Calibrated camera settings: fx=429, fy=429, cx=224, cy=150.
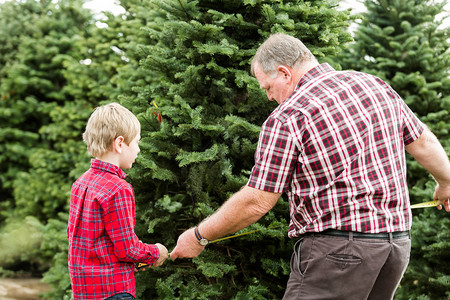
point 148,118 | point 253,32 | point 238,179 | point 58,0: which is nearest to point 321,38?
point 253,32

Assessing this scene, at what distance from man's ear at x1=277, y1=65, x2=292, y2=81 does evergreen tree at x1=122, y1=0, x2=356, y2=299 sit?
61 cm

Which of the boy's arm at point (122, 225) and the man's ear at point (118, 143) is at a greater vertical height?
the man's ear at point (118, 143)

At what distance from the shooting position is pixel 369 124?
208 cm

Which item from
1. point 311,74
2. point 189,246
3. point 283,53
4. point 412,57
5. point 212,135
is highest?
point 412,57

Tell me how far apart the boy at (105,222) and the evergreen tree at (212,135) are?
604 millimetres

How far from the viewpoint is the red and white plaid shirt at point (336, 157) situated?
201 cm

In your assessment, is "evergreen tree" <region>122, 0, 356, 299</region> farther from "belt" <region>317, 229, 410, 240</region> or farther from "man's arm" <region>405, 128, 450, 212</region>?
"man's arm" <region>405, 128, 450, 212</region>

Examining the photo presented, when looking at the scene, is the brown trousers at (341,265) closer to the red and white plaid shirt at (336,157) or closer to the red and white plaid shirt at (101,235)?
the red and white plaid shirt at (336,157)

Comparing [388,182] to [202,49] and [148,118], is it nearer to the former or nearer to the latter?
[202,49]

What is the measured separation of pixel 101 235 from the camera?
2246mm

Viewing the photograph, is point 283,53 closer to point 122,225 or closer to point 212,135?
point 212,135

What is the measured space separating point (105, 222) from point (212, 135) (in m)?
1.09

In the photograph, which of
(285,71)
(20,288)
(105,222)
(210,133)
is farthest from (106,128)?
(20,288)

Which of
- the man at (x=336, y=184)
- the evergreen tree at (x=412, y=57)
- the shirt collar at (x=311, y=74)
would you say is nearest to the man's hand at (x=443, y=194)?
the man at (x=336, y=184)
